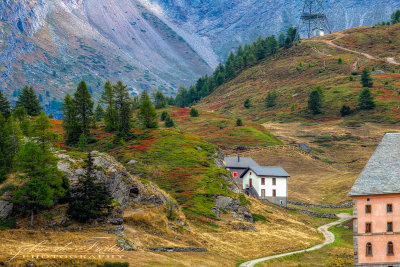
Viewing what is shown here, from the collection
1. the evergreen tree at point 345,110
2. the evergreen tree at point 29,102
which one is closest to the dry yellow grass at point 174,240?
the evergreen tree at point 29,102

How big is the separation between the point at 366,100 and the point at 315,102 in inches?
705

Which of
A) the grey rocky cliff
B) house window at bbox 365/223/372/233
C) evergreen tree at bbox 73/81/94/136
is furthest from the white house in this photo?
house window at bbox 365/223/372/233

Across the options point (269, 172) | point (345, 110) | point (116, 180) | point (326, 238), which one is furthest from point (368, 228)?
point (345, 110)

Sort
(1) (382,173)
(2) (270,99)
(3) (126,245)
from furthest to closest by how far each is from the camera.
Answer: (2) (270,99), (1) (382,173), (3) (126,245)

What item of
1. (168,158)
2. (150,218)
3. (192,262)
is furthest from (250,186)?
(192,262)

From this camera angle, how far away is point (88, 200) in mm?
47375

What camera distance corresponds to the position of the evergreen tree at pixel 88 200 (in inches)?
1837

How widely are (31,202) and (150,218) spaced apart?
1394 centimetres

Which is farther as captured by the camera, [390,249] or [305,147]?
[305,147]

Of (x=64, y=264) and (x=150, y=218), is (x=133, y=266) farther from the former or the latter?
(x=150, y=218)

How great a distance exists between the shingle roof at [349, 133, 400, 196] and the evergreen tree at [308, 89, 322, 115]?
124m

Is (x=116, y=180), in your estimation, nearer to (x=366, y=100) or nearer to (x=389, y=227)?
(x=389, y=227)

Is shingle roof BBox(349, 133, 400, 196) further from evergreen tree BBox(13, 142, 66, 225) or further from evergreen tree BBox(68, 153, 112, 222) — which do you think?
evergreen tree BBox(13, 142, 66, 225)

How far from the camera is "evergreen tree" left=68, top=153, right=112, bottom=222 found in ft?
153
